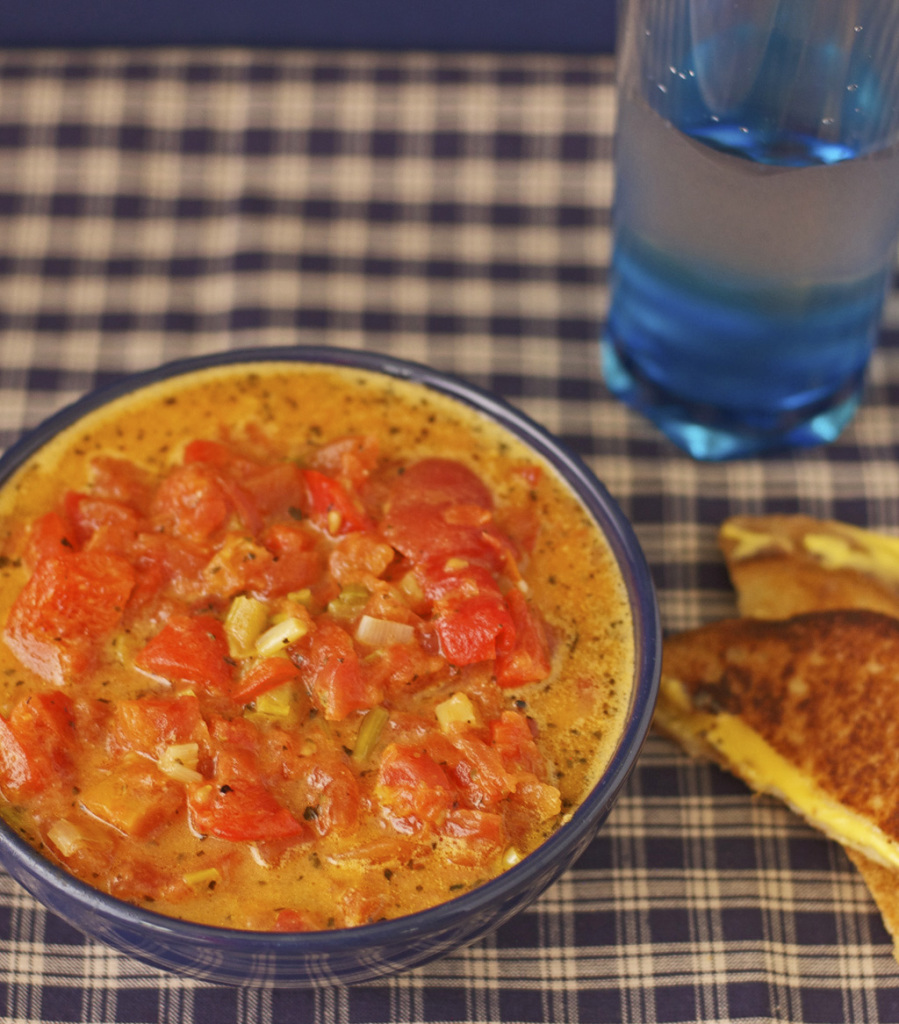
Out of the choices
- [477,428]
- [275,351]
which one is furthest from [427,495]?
[275,351]

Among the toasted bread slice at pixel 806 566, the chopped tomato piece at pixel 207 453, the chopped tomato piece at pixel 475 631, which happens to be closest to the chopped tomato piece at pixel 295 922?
the chopped tomato piece at pixel 475 631

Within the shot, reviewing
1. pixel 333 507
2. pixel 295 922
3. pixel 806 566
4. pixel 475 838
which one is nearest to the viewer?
pixel 295 922

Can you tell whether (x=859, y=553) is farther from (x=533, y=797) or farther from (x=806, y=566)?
(x=533, y=797)

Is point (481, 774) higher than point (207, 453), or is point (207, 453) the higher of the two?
point (207, 453)

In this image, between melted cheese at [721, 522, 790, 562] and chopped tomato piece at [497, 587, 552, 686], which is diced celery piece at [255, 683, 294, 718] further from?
melted cheese at [721, 522, 790, 562]

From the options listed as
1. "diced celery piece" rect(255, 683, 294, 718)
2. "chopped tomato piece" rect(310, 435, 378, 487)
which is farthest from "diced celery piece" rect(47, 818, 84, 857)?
"chopped tomato piece" rect(310, 435, 378, 487)

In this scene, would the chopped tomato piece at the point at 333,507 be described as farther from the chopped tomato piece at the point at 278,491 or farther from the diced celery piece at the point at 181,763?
the diced celery piece at the point at 181,763

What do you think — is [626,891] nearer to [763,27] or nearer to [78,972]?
[78,972]

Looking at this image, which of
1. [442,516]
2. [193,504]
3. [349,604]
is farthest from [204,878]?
[442,516]
